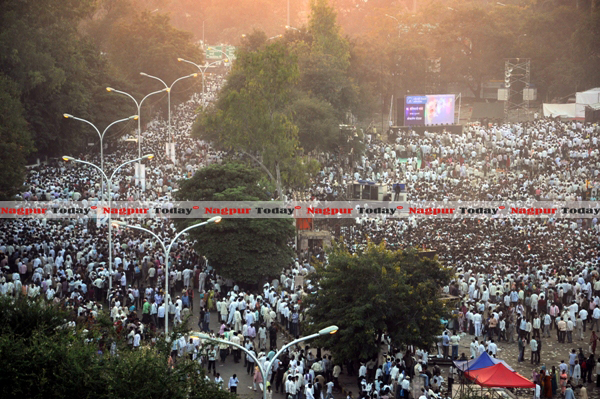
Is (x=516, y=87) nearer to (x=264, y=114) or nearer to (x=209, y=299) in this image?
(x=264, y=114)

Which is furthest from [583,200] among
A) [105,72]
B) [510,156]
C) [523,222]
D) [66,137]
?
[105,72]

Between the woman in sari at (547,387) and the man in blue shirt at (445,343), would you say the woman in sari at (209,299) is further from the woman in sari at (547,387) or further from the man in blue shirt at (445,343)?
the woman in sari at (547,387)

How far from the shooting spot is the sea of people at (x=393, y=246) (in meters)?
20.3

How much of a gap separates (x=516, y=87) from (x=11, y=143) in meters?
44.7

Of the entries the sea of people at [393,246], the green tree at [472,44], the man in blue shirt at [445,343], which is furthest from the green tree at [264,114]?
the green tree at [472,44]

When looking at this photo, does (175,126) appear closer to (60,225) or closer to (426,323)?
(60,225)

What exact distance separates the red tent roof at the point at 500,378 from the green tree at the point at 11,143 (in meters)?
20.7

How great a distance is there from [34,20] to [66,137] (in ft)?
22.5

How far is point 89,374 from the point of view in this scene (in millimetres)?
13656

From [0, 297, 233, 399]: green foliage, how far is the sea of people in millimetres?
1174

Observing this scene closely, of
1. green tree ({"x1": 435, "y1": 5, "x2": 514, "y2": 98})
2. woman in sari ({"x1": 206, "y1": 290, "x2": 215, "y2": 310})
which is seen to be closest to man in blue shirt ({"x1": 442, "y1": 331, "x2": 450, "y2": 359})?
woman in sari ({"x1": 206, "y1": 290, "x2": 215, "y2": 310})

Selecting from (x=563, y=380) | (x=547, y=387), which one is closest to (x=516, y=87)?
(x=563, y=380)

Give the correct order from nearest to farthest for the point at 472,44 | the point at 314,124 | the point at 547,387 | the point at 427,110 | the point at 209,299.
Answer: the point at 547,387 < the point at 209,299 < the point at 314,124 < the point at 427,110 < the point at 472,44

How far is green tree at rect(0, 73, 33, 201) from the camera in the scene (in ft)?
107
